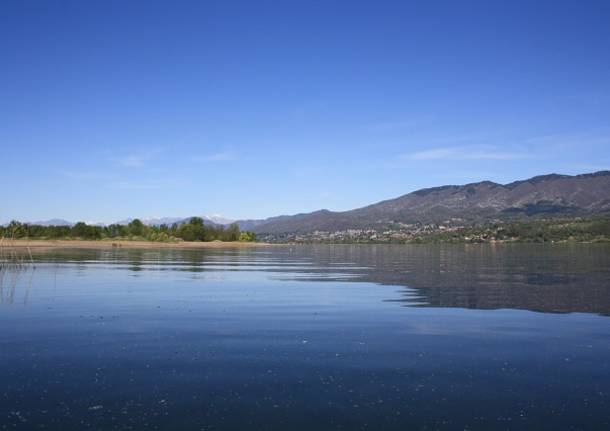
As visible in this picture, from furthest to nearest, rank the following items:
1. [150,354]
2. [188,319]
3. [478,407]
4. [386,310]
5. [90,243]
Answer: [90,243] → [386,310] → [188,319] → [150,354] → [478,407]

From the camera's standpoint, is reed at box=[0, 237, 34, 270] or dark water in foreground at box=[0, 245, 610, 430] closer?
dark water in foreground at box=[0, 245, 610, 430]

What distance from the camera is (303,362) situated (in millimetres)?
18688

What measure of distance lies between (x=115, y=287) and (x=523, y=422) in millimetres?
35698

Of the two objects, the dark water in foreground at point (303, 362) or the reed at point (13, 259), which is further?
the reed at point (13, 259)

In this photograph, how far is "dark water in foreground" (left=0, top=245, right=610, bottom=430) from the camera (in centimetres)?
1354

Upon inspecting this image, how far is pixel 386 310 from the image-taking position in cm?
3102

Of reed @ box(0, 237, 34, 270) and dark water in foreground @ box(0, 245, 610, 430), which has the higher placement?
reed @ box(0, 237, 34, 270)

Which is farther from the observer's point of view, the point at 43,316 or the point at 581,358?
the point at 43,316

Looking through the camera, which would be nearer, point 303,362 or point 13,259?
point 303,362

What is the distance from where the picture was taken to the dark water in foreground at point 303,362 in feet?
44.4

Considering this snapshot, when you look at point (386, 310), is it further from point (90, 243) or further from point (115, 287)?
point (90, 243)

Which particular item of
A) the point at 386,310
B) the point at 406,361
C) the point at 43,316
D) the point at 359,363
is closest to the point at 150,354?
the point at 359,363

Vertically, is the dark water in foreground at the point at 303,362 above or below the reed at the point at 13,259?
below

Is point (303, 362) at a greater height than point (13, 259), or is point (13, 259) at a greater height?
point (13, 259)
